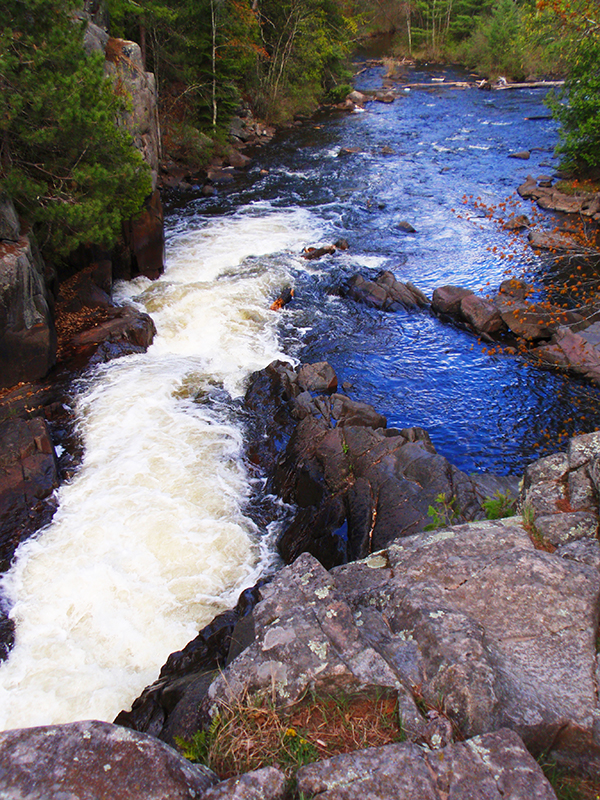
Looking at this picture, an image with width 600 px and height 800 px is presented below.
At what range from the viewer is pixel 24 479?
866 centimetres

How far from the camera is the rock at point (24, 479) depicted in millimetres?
8102

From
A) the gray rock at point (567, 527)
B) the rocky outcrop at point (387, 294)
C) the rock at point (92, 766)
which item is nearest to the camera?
the rock at point (92, 766)

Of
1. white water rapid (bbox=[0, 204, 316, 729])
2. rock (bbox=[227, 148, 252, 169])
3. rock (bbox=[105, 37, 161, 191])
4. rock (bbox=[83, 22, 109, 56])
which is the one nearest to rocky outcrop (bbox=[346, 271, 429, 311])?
white water rapid (bbox=[0, 204, 316, 729])

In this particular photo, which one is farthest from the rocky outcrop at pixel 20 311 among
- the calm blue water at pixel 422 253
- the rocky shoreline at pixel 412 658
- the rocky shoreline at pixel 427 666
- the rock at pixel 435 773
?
the rock at pixel 435 773

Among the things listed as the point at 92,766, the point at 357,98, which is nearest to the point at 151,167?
the point at 92,766

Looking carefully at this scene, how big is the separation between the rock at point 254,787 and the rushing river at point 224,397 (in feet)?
12.5

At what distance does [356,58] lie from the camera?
55.8 metres

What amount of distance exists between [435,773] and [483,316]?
12558 mm

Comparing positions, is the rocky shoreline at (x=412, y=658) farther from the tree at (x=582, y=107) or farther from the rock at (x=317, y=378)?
the tree at (x=582, y=107)

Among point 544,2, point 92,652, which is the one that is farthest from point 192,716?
point 544,2

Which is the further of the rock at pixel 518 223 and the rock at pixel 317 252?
the rock at pixel 518 223

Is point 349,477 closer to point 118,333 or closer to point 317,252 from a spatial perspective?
point 118,333

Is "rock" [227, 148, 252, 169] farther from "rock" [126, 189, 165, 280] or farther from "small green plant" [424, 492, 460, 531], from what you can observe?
"small green plant" [424, 492, 460, 531]

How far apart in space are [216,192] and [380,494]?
780 inches
